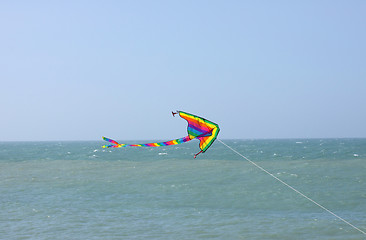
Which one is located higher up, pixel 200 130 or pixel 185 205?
pixel 200 130

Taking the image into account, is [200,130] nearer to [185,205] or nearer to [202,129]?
[202,129]

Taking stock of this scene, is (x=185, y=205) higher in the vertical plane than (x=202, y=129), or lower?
lower

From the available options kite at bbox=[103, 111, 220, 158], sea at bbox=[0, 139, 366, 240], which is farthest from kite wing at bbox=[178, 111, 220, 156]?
sea at bbox=[0, 139, 366, 240]

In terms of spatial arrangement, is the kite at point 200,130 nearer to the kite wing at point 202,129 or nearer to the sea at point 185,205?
the kite wing at point 202,129

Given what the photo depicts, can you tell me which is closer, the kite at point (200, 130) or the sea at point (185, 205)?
the kite at point (200, 130)

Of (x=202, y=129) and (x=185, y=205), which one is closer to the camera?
(x=202, y=129)

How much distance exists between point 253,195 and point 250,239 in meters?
10.2

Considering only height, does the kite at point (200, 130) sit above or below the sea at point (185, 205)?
above

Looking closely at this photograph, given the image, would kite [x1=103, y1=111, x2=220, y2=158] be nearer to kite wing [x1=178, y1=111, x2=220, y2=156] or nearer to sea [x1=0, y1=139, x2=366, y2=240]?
kite wing [x1=178, y1=111, x2=220, y2=156]

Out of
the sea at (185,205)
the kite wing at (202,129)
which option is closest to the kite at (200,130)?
the kite wing at (202,129)

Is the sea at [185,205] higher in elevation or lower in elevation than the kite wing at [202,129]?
lower

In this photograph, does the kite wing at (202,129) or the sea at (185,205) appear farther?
the sea at (185,205)

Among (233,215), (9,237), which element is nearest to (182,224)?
(233,215)

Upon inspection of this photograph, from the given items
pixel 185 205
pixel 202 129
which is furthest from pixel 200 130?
pixel 185 205
